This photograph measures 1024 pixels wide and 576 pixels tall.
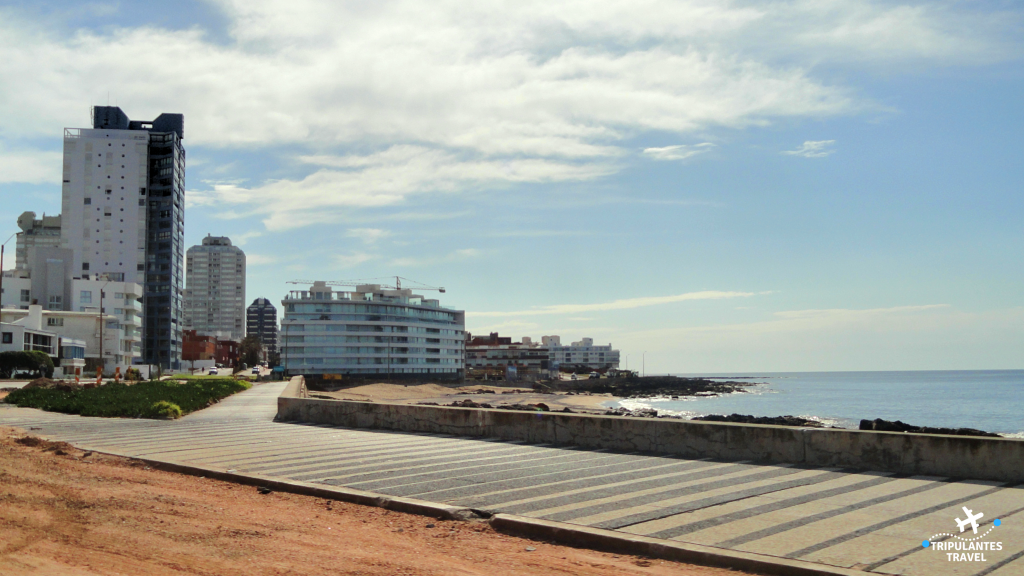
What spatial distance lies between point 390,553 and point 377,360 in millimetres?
125151

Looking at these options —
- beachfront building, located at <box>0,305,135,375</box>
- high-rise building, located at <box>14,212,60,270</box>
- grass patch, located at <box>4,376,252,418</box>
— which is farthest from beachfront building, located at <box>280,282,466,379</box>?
grass patch, located at <box>4,376,252,418</box>

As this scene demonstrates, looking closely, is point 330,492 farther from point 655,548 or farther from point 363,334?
point 363,334

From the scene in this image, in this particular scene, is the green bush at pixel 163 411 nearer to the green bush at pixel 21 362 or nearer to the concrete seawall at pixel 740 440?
the concrete seawall at pixel 740 440

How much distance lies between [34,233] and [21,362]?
121 meters

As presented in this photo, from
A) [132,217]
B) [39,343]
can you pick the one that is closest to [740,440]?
[39,343]

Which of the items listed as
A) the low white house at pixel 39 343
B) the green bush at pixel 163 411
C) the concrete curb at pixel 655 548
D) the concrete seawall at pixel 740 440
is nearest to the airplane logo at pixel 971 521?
the concrete curb at pixel 655 548

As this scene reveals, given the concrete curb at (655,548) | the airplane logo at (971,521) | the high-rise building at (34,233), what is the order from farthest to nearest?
the high-rise building at (34,233) → the airplane logo at (971,521) → the concrete curb at (655,548)

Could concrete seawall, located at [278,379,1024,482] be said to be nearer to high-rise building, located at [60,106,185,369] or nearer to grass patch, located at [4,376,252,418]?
grass patch, located at [4,376,252,418]

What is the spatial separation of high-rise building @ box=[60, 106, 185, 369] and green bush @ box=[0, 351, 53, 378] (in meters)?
Result: 59.8

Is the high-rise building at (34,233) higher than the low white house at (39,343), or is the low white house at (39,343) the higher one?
the high-rise building at (34,233)

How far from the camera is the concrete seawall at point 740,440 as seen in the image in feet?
31.5

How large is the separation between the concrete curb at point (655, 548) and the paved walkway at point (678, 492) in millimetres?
226

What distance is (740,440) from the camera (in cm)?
1171

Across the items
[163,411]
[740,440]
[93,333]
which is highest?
[93,333]
